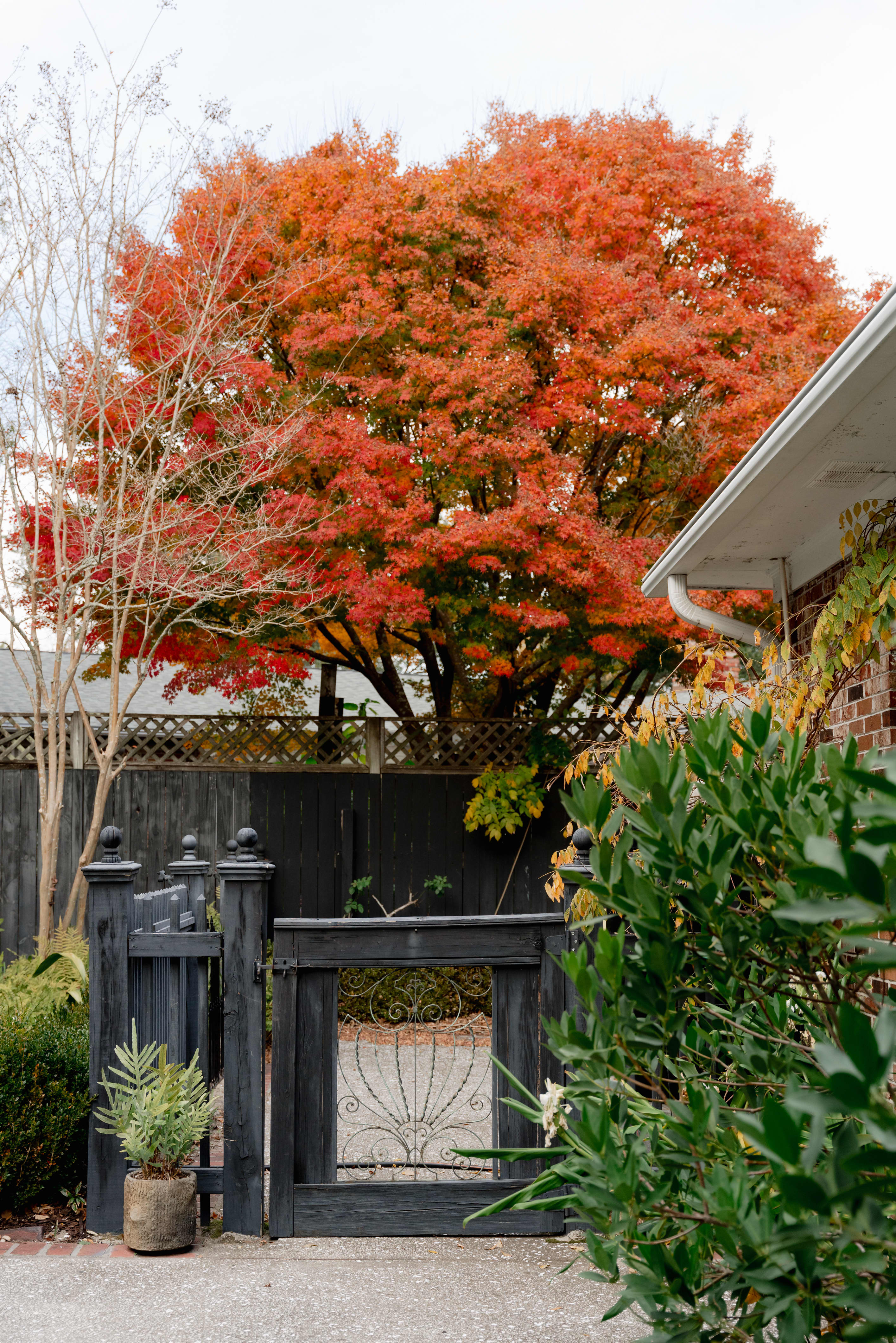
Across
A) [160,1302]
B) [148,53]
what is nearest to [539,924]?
[160,1302]

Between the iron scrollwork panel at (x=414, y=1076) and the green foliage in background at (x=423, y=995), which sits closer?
the iron scrollwork panel at (x=414, y=1076)

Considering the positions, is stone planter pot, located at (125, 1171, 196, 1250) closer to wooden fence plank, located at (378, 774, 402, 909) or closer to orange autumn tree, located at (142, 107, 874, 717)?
orange autumn tree, located at (142, 107, 874, 717)

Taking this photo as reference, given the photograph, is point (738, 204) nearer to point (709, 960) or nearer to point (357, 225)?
point (357, 225)

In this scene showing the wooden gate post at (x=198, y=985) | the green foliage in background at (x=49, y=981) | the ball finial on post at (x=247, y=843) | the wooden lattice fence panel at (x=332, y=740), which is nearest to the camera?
the wooden gate post at (x=198, y=985)

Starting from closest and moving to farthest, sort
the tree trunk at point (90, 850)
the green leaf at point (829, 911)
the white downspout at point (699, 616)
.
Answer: the green leaf at point (829, 911), the white downspout at point (699, 616), the tree trunk at point (90, 850)

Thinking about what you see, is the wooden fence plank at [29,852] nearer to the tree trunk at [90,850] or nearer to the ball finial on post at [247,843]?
the tree trunk at [90,850]

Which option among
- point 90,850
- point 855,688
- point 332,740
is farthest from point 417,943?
point 332,740

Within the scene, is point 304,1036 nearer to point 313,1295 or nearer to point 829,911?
point 313,1295

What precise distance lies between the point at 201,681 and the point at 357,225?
4137 mm

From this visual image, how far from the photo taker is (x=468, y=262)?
894 cm

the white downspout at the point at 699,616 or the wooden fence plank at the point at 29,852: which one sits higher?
the white downspout at the point at 699,616

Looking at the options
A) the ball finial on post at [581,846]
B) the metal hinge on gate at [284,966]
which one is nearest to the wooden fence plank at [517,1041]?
the ball finial on post at [581,846]

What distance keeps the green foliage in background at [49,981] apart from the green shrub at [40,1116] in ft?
1.30

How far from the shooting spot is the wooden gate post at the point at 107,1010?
3783mm
